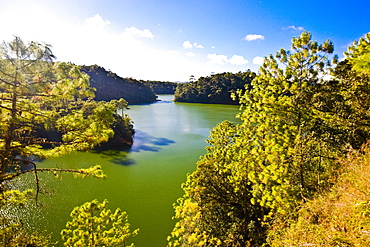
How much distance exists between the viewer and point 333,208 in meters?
3.14

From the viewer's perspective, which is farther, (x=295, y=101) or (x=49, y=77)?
(x=295, y=101)

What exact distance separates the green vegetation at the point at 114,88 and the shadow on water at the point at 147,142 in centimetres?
5516

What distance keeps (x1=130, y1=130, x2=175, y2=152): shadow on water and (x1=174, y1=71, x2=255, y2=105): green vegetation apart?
51.1 metres

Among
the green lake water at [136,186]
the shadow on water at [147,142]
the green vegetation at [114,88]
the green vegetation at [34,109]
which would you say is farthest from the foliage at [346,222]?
the green vegetation at [114,88]

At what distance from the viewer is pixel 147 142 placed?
2508 centimetres

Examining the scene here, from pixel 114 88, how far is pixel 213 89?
4104cm

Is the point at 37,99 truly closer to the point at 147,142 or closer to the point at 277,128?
the point at 277,128

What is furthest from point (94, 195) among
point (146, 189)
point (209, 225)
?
point (209, 225)

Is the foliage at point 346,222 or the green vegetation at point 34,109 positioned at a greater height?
the green vegetation at point 34,109

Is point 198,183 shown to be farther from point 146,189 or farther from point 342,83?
point 146,189

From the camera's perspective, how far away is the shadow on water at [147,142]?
22.6 meters

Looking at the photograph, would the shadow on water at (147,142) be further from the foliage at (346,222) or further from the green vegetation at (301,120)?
the foliage at (346,222)

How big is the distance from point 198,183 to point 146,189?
21.6 ft

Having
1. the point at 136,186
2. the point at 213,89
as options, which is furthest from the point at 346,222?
the point at 213,89
